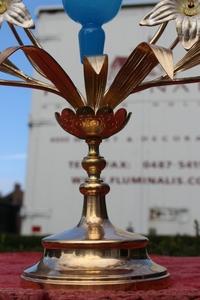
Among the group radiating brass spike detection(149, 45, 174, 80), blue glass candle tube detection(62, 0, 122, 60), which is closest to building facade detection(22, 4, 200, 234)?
blue glass candle tube detection(62, 0, 122, 60)

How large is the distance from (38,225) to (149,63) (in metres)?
5.16

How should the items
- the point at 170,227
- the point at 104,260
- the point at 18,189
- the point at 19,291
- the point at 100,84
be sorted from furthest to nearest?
the point at 18,189, the point at 170,227, the point at 100,84, the point at 104,260, the point at 19,291

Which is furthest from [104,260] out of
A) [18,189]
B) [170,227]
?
[18,189]

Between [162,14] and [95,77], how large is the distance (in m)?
0.40

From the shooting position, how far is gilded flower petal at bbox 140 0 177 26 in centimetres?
239

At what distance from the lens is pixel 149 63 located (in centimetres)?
241

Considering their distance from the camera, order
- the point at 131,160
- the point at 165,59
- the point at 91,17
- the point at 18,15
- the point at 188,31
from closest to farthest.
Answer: the point at 165,59 → the point at 188,31 → the point at 18,15 → the point at 91,17 → the point at 131,160

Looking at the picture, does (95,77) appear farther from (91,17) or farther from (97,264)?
(97,264)

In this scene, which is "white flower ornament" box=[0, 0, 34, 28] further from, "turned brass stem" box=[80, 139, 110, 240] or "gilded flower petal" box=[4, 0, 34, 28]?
"turned brass stem" box=[80, 139, 110, 240]

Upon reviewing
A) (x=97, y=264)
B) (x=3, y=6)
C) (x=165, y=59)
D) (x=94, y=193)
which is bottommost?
(x=97, y=264)

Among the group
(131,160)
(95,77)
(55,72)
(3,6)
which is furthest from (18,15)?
(131,160)

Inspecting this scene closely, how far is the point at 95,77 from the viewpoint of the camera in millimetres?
2447

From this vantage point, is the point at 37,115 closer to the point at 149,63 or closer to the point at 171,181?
the point at 171,181

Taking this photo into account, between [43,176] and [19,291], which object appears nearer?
[19,291]
